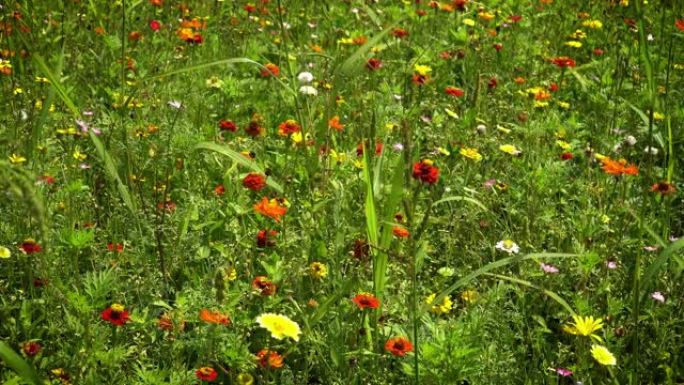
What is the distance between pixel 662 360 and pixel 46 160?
2008 mm

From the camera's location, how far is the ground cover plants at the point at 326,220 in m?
1.82

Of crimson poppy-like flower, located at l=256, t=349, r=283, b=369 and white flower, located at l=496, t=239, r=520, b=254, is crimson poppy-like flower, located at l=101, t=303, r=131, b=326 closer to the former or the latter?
crimson poppy-like flower, located at l=256, t=349, r=283, b=369

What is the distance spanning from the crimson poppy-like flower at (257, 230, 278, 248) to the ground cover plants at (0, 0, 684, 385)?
1 cm

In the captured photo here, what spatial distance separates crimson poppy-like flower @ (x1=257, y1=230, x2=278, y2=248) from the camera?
83.2 inches

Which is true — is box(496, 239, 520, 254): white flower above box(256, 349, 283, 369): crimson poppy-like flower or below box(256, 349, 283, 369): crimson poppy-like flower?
below

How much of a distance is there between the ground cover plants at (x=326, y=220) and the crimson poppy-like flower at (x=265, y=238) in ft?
0.04

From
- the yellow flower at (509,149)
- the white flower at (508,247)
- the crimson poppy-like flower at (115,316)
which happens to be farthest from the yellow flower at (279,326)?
the yellow flower at (509,149)

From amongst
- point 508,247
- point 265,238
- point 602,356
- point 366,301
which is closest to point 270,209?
point 265,238

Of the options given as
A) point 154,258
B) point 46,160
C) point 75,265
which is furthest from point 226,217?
point 46,160

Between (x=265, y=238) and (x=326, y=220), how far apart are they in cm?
31

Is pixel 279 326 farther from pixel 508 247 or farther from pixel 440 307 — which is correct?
pixel 508 247

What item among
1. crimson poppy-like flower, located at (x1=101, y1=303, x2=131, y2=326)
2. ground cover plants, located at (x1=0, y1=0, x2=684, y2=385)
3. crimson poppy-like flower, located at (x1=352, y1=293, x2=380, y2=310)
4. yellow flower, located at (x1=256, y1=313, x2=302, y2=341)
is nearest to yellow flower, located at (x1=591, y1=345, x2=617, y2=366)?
ground cover plants, located at (x1=0, y1=0, x2=684, y2=385)

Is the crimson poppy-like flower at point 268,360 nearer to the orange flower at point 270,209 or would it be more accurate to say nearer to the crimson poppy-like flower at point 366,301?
the crimson poppy-like flower at point 366,301

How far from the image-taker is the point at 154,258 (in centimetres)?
232
